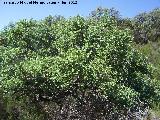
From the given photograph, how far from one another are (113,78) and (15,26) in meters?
7.65

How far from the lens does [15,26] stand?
26.6 meters

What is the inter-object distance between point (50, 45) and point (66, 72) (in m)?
5.28

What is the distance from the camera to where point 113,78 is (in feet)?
76.9

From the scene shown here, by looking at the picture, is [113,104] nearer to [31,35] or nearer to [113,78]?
[113,78]

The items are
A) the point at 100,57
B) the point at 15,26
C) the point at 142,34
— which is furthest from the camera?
the point at 142,34

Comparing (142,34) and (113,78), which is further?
(142,34)

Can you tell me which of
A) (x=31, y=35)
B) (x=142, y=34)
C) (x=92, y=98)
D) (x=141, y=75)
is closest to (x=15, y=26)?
(x=31, y=35)

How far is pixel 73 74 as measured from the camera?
21828 mm

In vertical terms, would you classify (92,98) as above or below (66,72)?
below

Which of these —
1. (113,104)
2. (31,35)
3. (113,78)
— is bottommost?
(113,104)

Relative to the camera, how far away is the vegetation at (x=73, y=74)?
22.2 m

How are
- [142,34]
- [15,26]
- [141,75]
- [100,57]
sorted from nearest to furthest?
[100,57] < [141,75] < [15,26] < [142,34]

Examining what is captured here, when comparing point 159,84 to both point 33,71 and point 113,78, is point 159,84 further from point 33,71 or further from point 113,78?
point 33,71

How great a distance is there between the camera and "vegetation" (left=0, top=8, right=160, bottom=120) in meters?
22.2
